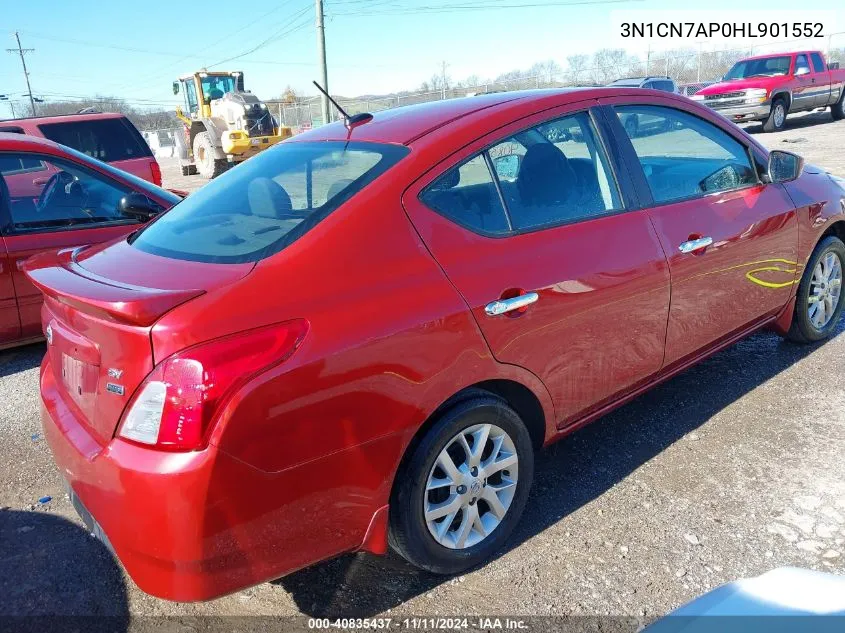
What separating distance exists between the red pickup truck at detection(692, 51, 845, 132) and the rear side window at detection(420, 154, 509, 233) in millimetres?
18251

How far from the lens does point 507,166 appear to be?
9.29 feet

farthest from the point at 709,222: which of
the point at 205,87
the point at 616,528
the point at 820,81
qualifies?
the point at 205,87

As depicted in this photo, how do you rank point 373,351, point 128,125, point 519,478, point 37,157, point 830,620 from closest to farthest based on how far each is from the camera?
point 830,620
point 373,351
point 519,478
point 37,157
point 128,125

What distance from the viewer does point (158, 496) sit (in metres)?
1.97

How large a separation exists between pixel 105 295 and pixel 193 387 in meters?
0.48

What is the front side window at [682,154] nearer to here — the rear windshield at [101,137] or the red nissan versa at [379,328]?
the red nissan versa at [379,328]

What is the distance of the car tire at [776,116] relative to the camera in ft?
63.6

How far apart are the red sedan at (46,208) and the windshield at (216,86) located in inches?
788

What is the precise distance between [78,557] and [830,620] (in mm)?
2687

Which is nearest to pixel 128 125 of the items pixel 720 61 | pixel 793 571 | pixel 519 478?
pixel 519 478

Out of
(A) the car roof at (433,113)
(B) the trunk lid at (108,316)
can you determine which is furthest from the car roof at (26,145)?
(B) the trunk lid at (108,316)

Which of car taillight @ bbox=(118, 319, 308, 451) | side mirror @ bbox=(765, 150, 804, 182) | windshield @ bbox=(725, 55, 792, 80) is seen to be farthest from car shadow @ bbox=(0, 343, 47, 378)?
windshield @ bbox=(725, 55, 792, 80)

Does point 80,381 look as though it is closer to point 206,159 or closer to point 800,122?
point 206,159

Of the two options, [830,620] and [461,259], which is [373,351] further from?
[830,620]
